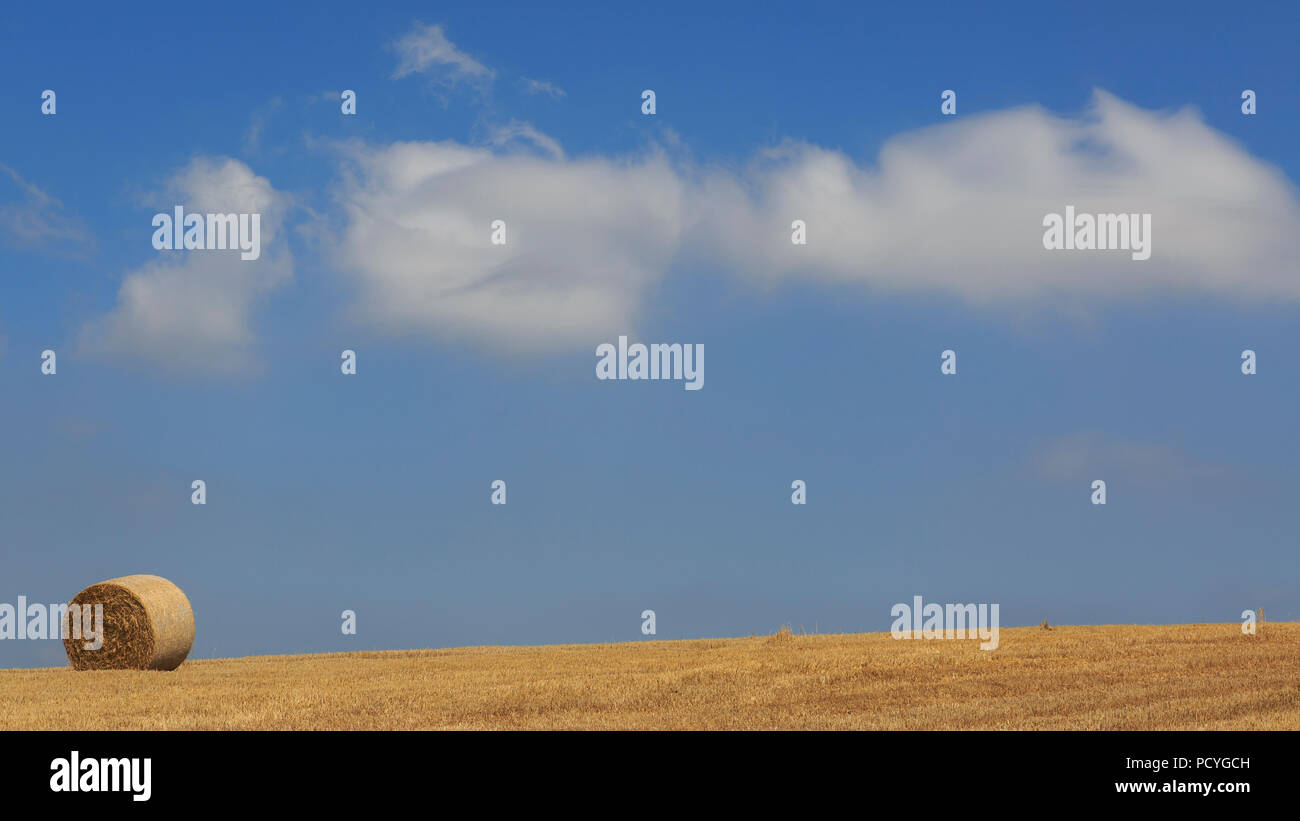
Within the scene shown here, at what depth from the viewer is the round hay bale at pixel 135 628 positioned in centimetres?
2819

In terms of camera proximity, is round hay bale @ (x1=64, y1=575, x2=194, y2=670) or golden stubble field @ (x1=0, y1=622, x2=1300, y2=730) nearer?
golden stubble field @ (x1=0, y1=622, x2=1300, y2=730)

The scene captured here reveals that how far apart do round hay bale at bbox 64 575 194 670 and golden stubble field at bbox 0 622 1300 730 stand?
0.93 meters

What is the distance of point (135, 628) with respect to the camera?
92.8ft

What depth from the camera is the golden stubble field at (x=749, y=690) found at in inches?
683

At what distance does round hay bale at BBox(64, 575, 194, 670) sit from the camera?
28.2 m

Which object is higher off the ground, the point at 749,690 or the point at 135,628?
the point at 135,628

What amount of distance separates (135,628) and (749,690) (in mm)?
16142

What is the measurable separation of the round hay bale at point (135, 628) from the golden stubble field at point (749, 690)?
93 centimetres

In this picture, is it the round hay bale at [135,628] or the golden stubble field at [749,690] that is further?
the round hay bale at [135,628]

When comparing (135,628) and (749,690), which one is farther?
(135,628)
